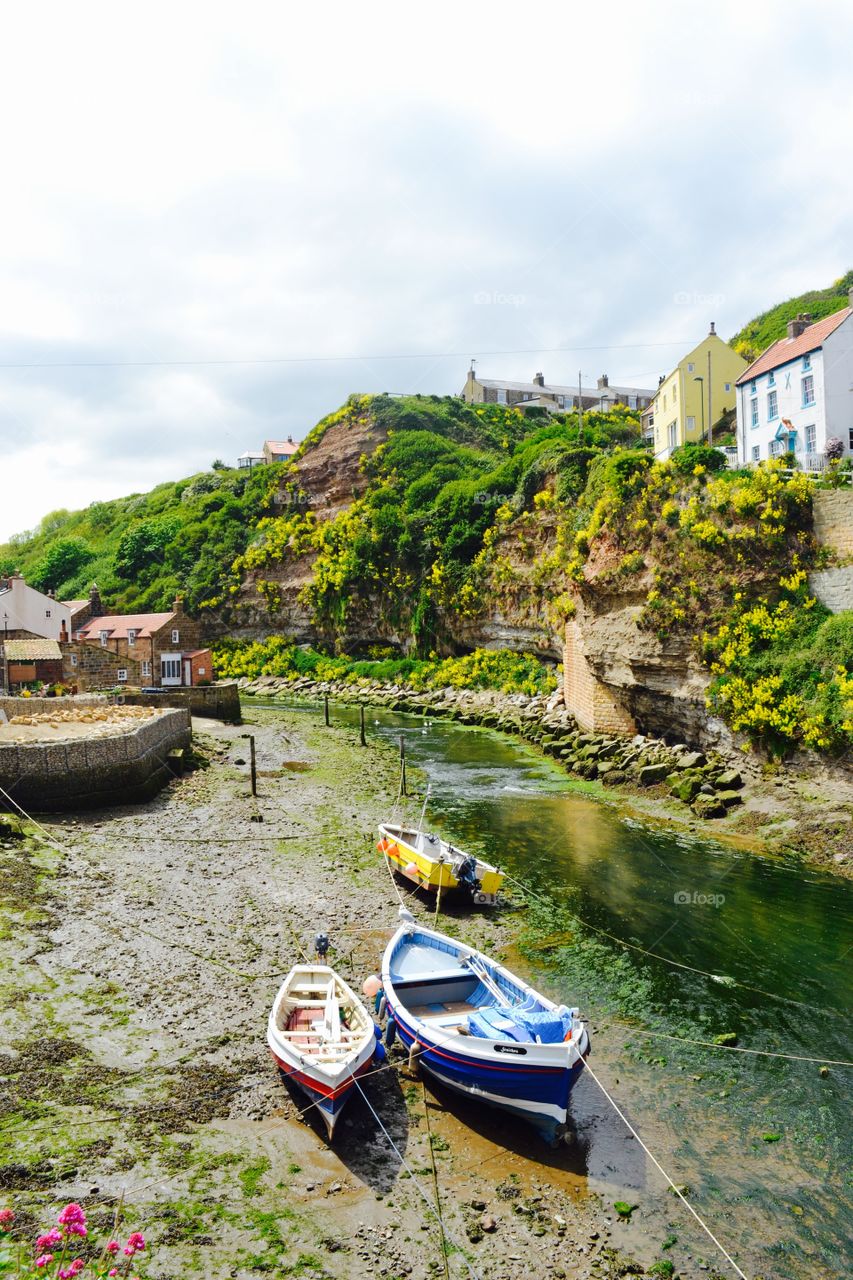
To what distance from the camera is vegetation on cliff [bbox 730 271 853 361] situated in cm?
6678

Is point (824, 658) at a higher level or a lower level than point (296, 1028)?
higher

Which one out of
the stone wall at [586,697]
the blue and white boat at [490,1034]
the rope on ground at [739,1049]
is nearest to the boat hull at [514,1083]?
the blue and white boat at [490,1034]

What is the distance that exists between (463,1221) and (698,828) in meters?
16.1

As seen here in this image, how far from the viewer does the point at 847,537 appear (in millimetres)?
24469

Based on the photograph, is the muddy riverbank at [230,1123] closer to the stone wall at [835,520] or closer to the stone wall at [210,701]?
the stone wall at [835,520]

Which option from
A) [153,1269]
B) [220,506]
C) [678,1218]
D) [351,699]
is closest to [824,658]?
[678,1218]

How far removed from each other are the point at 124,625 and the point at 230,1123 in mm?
48084

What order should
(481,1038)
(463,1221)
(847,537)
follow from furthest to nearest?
(847,537)
(481,1038)
(463,1221)

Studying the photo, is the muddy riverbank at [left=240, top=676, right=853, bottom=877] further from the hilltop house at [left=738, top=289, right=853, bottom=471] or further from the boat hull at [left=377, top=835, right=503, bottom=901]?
the hilltop house at [left=738, top=289, right=853, bottom=471]

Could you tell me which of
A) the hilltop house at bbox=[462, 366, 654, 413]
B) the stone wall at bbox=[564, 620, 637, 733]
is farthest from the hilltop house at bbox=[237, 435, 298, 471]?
the stone wall at bbox=[564, 620, 637, 733]

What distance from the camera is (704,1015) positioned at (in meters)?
12.6

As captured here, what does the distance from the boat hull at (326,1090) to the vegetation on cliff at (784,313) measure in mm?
67011

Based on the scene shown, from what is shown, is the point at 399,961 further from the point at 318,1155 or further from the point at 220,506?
the point at 220,506

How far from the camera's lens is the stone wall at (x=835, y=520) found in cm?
2447
